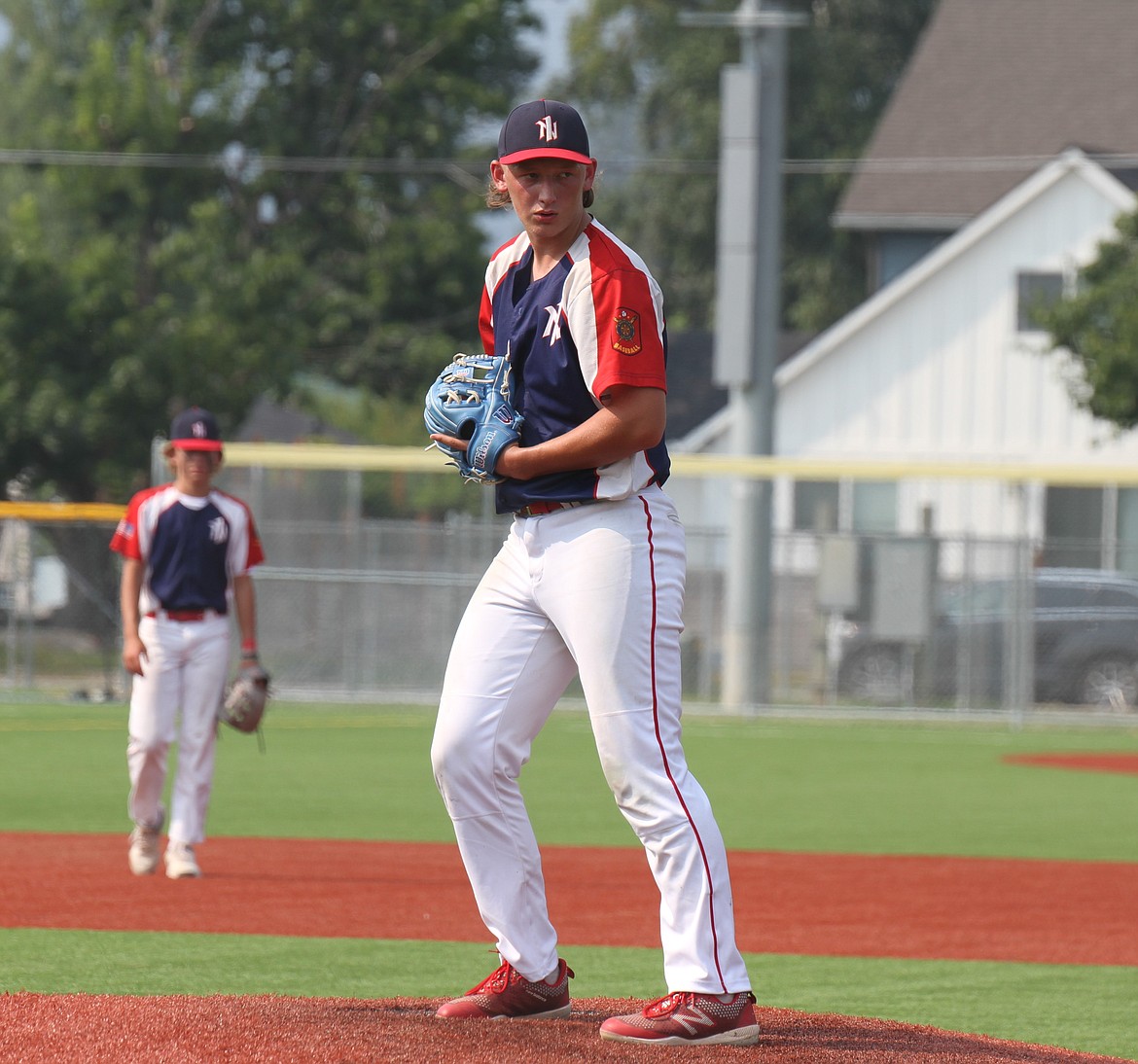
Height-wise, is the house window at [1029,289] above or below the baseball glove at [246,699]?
above

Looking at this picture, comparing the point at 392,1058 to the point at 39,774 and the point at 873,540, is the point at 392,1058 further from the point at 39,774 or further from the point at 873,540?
the point at 873,540

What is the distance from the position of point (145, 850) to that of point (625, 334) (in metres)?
5.04

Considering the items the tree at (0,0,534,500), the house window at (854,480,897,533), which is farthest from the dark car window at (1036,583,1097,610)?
the tree at (0,0,534,500)

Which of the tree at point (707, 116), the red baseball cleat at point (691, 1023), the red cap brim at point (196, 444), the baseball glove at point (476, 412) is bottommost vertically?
the red baseball cleat at point (691, 1023)

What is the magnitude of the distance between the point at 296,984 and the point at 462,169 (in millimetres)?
28799

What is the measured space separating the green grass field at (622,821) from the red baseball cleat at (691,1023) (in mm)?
1409

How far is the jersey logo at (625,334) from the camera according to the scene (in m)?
4.44

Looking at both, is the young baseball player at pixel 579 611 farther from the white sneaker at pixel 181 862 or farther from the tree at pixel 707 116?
the tree at pixel 707 116

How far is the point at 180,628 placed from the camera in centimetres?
877

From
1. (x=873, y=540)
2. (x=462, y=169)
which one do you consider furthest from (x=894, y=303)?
(x=873, y=540)

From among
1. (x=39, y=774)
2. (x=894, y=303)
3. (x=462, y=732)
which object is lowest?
(x=39, y=774)

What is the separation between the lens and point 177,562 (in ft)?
28.8

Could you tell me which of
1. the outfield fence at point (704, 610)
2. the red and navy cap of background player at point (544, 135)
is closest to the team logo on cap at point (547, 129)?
the red and navy cap of background player at point (544, 135)

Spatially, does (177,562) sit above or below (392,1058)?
above
